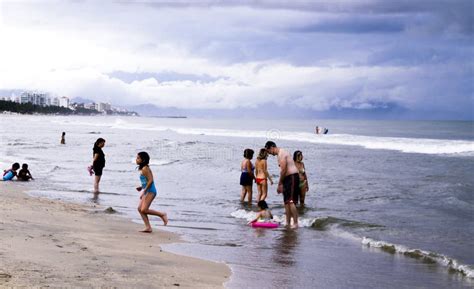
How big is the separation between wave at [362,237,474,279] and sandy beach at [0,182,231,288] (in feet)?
10.5

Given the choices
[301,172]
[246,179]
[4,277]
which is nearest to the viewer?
[4,277]

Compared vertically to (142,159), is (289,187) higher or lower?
lower

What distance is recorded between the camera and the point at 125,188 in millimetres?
17578

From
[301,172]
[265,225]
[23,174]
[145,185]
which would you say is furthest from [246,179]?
[23,174]

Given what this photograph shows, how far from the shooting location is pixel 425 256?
8914 mm

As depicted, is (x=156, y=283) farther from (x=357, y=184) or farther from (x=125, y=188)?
(x=357, y=184)

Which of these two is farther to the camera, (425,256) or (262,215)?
(262,215)

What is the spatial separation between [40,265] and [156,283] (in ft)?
4.10

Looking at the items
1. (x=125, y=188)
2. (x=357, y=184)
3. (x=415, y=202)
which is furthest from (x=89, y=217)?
(x=357, y=184)

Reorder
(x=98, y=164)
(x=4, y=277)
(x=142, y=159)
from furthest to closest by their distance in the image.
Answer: (x=98, y=164), (x=142, y=159), (x=4, y=277)

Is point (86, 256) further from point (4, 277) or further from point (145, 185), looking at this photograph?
point (145, 185)

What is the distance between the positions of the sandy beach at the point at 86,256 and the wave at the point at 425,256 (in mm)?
3206

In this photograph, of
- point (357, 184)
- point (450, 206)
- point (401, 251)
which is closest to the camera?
point (401, 251)

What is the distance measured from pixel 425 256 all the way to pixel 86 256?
509 cm
